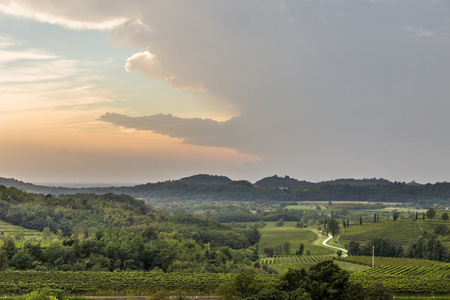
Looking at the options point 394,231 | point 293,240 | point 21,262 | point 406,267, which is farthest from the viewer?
point 293,240

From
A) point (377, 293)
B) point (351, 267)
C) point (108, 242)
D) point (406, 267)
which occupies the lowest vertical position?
point (351, 267)

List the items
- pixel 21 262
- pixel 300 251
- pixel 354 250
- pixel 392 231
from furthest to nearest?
pixel 392 231, pixel 300 251, pixel 354 250, pixel 21 262

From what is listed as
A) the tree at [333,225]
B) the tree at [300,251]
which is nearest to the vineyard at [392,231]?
the tree at [333,225]

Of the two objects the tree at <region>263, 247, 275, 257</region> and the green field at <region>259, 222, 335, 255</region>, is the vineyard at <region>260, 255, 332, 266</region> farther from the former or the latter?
the green field at <region>259, 222, 335, 255</region>

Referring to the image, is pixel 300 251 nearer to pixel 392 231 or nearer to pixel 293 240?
pixel 293 240

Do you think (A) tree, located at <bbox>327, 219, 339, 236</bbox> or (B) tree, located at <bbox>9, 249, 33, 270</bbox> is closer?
(B) tree, located at <bbox>9, 249, 33, 270</bbox>

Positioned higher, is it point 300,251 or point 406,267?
point 406,267

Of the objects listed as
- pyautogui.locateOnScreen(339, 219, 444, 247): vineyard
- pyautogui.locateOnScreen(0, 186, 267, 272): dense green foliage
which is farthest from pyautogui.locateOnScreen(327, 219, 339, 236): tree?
pyautogui.locateOnScreen(0, 186, 267, 272): dense green foliage

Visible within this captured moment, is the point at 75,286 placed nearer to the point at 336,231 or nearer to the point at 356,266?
the point at 356,266

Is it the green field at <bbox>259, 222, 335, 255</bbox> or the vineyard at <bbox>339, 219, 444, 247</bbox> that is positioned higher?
the vineyard at <bbox>339, 219, 444, 247</bbox>

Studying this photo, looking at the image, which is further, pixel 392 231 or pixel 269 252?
Answer: pixel 392 231

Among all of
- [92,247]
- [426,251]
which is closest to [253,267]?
[92,247]

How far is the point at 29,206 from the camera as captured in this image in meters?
113

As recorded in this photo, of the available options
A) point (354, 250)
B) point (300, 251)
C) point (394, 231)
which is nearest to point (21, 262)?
point (300, 251)
